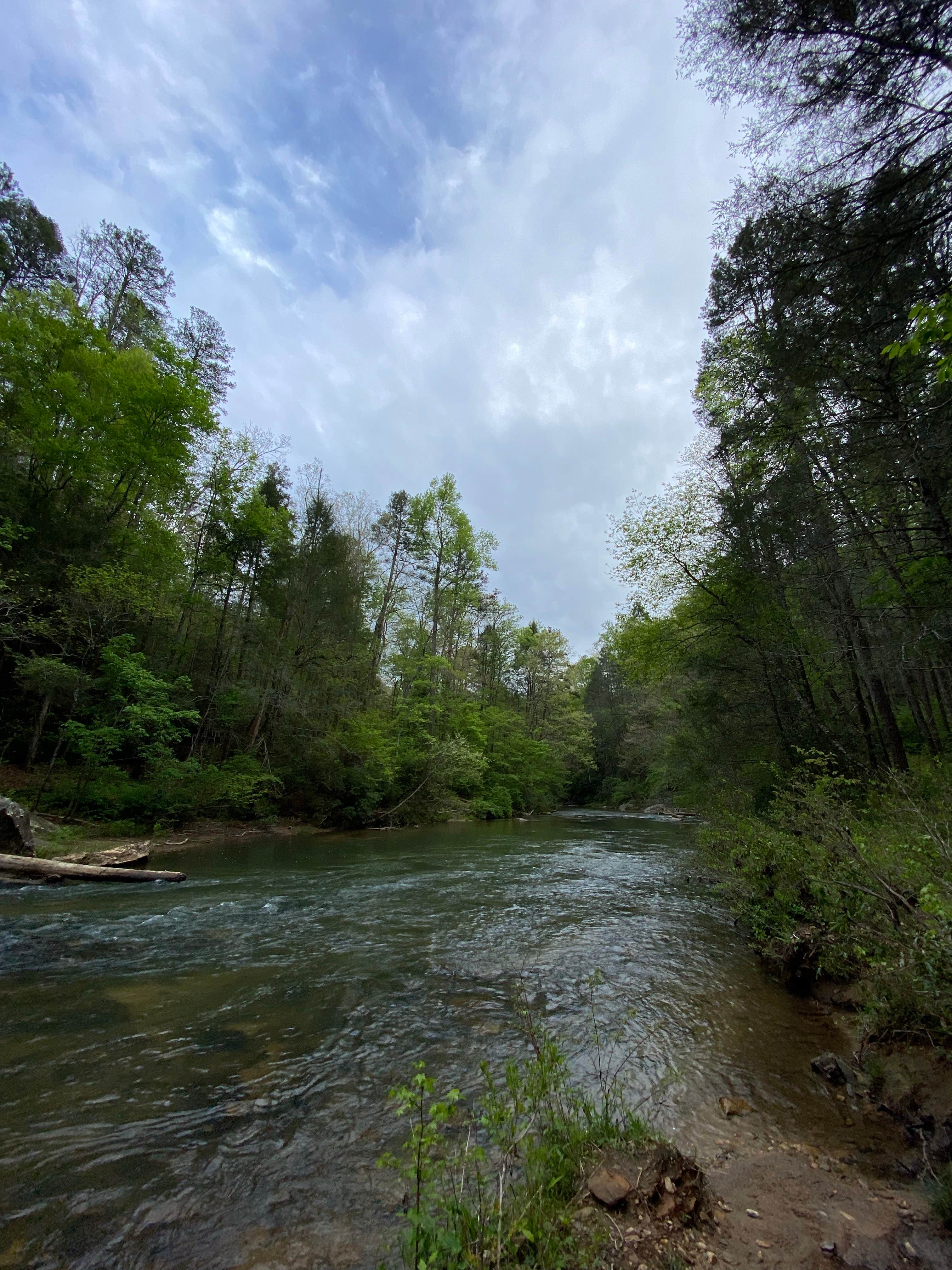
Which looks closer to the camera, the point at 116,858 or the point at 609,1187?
the point at 609,1187

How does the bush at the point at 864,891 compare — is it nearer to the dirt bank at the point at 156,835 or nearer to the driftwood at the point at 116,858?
the driftwood at the point at 116,858

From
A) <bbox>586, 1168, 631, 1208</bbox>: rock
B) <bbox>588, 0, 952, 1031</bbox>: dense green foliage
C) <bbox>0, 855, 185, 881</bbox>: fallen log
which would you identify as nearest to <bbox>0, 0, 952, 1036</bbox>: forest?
<bbox>588, 0, 952, 1031</bbox>: dense green foliage

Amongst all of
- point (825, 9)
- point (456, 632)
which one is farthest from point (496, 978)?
point (456, 632)

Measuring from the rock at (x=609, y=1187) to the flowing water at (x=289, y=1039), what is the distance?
102 centimetres

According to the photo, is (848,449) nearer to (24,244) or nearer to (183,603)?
(183,603)

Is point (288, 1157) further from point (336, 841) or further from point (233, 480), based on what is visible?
point (233, 480)

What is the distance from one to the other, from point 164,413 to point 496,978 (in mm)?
20010

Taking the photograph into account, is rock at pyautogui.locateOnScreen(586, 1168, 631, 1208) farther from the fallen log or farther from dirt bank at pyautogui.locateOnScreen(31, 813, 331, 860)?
dirt bank at pyautogui.locateOnScreen(31, 813, 331, 860)

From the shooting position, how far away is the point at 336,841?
680 inches

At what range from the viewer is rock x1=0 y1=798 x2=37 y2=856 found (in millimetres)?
9734

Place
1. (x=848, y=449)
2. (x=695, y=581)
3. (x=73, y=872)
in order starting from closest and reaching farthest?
1. (x=848, y=449)
2. (x=73, y=872)
3. (x=695, y=581)

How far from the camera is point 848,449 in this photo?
7082mm

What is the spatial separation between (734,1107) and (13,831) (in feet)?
40.3

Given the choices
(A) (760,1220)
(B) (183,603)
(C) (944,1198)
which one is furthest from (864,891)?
(B) (183,603)
